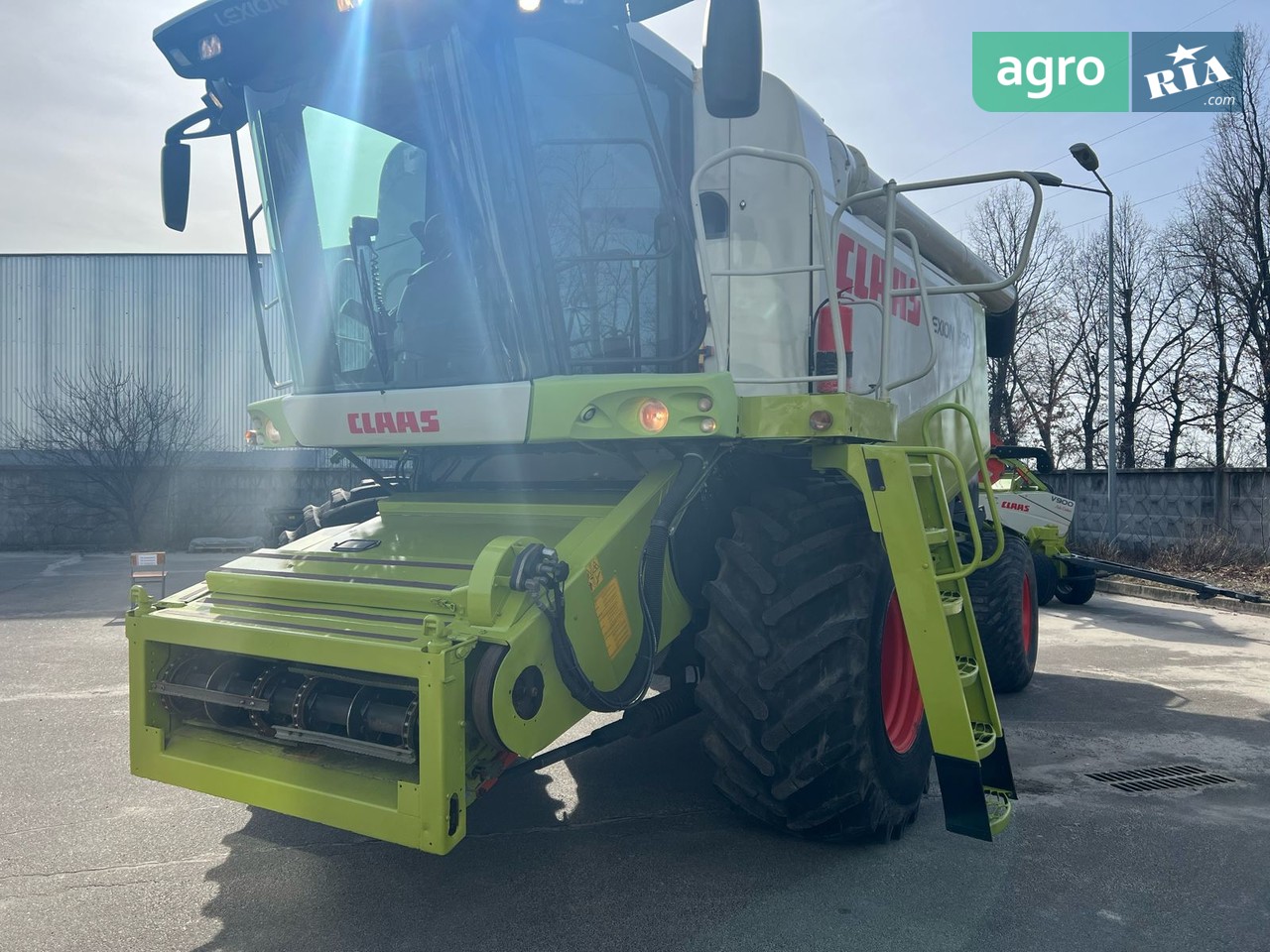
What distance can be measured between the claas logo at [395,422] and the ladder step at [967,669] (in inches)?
88.6

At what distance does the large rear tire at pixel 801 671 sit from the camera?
355cm

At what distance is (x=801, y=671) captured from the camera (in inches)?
139

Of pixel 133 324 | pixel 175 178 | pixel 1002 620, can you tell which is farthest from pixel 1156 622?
pixel 133 324

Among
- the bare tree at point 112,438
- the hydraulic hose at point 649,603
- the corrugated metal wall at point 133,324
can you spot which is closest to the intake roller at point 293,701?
the hydraulic hose at point 649,603

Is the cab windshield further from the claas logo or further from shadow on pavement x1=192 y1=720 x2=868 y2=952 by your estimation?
shadow on pavement x1=192 y1=720 x2=868 y2=952

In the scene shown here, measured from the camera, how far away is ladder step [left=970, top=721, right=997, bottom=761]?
3.76 m

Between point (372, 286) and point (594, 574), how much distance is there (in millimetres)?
1614

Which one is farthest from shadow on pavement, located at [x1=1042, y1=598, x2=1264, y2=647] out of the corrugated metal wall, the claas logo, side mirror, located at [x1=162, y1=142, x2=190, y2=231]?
the corrugated metal wall

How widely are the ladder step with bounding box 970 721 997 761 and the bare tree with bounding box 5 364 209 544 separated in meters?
22.0

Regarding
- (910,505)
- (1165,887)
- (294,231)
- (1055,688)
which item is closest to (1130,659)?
(1055,688)

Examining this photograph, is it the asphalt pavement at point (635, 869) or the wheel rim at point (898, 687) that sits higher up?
the wheel rim at point (898, 687)

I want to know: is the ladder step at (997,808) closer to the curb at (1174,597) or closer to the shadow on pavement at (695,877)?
the shadow on pavement at (695,877)

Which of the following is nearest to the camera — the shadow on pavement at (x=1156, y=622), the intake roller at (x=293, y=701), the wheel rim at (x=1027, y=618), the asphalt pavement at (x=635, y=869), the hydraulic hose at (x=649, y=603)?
the intake roller at (x=293, y=701)

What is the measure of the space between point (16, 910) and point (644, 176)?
11.3 feet
